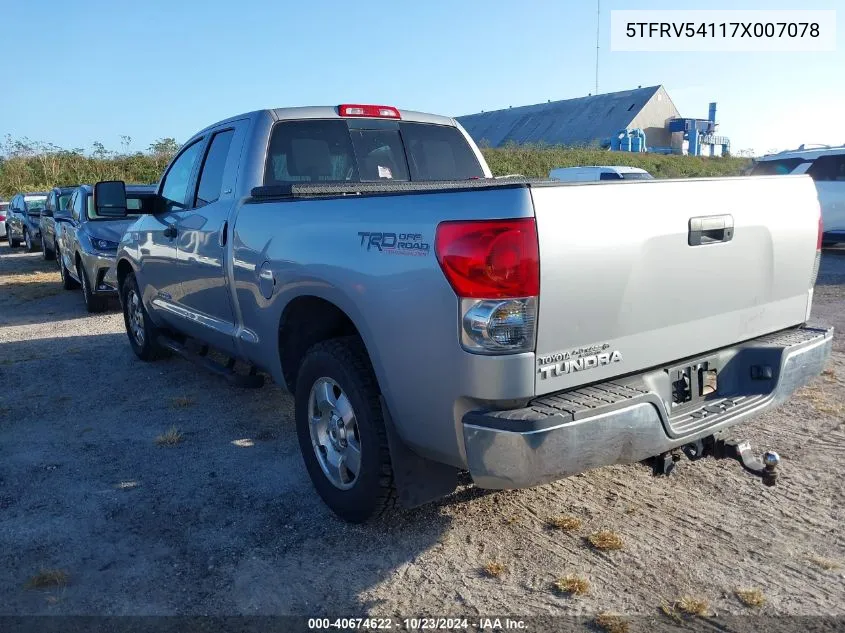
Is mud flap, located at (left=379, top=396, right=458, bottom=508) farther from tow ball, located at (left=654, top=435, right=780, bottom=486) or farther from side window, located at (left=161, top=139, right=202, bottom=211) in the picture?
side window, located at (left=161, top=139, right=202, bottom=211)

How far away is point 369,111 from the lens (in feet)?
16.0

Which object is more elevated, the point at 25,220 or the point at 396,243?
the point at 396,243

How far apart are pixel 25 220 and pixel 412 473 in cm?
1979

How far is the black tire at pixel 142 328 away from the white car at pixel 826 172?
11.2 meters

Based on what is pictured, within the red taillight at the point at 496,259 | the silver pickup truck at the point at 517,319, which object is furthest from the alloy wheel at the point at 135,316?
the red taillight at the point at 496,259

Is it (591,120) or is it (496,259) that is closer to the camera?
(496,259)

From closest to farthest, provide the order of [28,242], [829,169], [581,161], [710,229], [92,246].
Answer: [710,229] → [92,246] → [829,169] → [28,242] → [581,161]

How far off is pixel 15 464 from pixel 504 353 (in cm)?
343

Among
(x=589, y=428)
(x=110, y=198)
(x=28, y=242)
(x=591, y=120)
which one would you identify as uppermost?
(x=591, y=120)

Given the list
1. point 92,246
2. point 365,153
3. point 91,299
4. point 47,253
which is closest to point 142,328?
point 365,153

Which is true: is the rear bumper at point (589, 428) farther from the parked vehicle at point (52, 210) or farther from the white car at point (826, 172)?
the parked vehicle at point (52, 210)

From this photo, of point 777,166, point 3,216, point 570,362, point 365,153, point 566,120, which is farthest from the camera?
point 566,120

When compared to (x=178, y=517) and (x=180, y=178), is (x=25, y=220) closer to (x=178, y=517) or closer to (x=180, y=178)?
(x=180, y=178)

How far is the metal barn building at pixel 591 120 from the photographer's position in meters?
50.6
